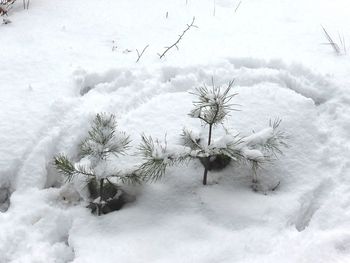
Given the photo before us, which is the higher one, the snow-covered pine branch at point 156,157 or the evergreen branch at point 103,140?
the evergreen branch at point 103,140

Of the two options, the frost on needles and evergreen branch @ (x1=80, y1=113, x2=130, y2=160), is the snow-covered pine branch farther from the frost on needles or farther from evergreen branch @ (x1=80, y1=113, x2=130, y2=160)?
evergreen branch @ (x1=80, y1=113, x2=130, y2=160)

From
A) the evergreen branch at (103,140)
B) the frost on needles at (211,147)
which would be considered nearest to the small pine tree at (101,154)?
the evergreen branch at (103,140)

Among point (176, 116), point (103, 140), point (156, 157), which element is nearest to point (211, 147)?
point (156, 157)

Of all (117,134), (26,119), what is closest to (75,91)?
(26,119)

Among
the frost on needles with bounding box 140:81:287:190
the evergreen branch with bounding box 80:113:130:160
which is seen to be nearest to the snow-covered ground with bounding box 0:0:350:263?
the frost on needles with bounding box 140:81:287:190

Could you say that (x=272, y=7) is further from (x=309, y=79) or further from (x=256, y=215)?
(x=256, y=215)

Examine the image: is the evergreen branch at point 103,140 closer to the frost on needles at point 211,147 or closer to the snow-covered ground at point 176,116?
the frost on needles at point 211,147

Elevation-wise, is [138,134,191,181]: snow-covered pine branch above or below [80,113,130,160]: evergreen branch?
below

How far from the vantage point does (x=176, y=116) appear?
9.95ft

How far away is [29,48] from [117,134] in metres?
1.79

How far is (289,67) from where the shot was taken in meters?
3.48

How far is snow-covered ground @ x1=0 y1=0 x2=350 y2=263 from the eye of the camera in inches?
92.0

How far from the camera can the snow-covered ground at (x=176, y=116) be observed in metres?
2.34

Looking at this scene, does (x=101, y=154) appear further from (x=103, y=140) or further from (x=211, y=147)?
(x=211, y=147)
